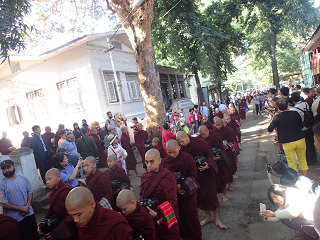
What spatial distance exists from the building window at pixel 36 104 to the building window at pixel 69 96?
5.18ft

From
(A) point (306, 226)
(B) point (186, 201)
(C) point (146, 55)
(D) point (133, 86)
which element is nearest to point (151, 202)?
(B) point (186, 201)

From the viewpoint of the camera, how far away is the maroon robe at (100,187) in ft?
11.7

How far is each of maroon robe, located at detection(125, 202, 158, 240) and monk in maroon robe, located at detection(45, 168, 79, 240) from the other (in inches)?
31.8

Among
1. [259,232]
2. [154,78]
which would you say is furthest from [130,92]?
[259,232]

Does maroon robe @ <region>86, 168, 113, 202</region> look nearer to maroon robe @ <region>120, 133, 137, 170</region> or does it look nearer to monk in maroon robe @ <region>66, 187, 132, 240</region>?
monk in maroon robe @ <region>66, 187, 132, 240</region>

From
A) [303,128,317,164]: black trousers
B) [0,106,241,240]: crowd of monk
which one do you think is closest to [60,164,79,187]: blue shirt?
[0,106,241,240]: crowd of monk

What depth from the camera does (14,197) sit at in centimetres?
375

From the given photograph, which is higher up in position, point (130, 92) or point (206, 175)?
point (130, 92)

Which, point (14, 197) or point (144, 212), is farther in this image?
point (14, 197)

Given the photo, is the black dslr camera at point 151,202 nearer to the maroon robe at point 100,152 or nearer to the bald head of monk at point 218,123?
the bald head of monk at point 218,123

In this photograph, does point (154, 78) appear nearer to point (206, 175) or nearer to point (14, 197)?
point (206, 175)

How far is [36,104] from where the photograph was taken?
14625 millimetres

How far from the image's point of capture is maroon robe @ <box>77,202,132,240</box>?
Answer: 2.04 m

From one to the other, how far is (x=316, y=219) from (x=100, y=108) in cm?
1158
